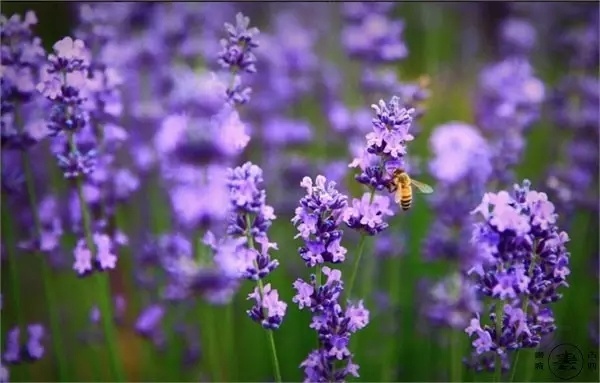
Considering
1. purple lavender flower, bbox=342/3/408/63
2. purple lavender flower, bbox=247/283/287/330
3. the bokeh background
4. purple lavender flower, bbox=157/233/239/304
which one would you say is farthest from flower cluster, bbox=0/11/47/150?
purple lavender flower, bbox=342/3/408/63

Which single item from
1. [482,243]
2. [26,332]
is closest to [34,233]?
[26,332]

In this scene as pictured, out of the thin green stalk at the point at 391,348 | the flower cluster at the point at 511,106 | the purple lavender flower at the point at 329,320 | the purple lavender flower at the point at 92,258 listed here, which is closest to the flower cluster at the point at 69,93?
the purple lavender flower at the point at 92,258

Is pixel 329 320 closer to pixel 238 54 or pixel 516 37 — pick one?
pixel 238 54

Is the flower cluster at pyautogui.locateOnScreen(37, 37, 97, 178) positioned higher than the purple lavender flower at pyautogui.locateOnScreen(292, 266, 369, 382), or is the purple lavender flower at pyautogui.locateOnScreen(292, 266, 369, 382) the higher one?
the flower cluster at pyautogui.locateOnScreen(37, 37, 97, 178)

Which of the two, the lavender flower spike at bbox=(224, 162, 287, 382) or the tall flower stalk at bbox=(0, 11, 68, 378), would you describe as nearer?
the lavender flower spike at bbox=(224, 162, 287, 382)

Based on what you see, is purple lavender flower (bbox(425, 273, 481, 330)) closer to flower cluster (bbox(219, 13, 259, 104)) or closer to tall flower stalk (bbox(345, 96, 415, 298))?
tall flower stalk (bbox(345, 96, 415, 298))

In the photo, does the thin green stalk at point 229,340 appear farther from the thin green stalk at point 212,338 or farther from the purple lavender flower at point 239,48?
the purple lavender flower at point 239,48
